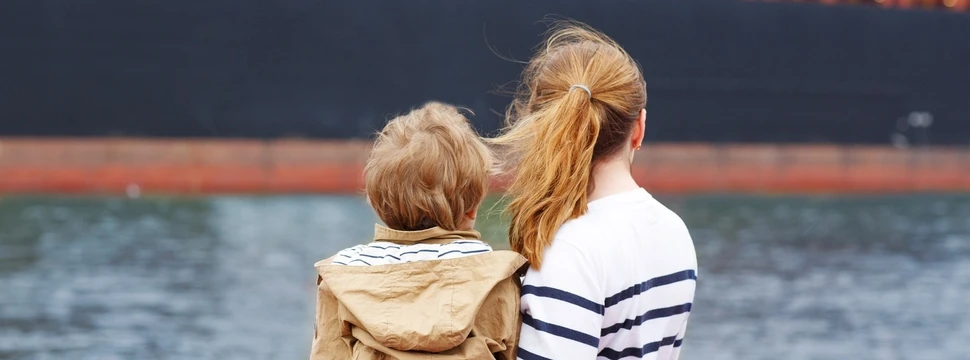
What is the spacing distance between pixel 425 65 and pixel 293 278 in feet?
26.2

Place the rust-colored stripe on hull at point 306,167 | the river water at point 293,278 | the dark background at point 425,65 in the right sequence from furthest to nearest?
the dark background at point 425,65
the rust-colored stripe on hull at point 306,167
the river water at point 293,278

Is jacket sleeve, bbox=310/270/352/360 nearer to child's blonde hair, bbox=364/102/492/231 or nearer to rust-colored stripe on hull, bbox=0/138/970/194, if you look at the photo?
child's blonde hair, bbox=364/102/492/231

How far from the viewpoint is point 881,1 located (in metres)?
19.7

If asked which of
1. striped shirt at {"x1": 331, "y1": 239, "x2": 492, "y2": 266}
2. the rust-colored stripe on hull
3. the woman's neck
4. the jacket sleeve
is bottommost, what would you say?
the jacket sleeve

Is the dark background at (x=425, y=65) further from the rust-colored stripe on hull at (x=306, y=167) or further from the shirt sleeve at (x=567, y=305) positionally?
the shirt sleeve at (x=567, y=305)

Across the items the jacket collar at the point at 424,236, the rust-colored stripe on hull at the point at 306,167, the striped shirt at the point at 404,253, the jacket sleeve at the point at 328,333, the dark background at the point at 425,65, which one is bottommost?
the jacket sleeve at the point at 328,333

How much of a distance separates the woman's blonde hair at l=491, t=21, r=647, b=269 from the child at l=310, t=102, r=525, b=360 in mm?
66

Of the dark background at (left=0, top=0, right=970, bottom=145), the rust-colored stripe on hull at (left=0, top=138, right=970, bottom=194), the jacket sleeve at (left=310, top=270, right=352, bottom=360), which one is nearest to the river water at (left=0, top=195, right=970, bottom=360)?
the rust-colored stripe on hull at (left=0, top=138, right=970, bottom=194)

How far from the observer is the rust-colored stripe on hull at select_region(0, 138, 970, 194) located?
14.2 metres

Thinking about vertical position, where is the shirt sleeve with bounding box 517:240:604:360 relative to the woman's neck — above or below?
below

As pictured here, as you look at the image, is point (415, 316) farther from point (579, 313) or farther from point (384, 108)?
point (384, 108)

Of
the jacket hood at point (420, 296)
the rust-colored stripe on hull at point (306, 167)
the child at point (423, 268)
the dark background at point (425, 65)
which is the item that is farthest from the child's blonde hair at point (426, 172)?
the rust-colored stripe on hull at point (306, 167)

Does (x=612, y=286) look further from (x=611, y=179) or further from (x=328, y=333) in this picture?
(x=328, y=333)

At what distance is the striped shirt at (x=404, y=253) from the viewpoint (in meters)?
1.38
